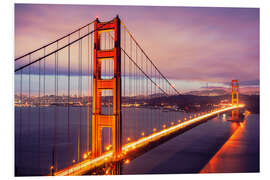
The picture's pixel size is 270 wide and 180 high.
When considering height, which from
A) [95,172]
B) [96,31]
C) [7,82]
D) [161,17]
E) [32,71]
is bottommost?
[95,172]

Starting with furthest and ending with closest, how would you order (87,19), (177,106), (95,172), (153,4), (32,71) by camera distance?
(177,106) → (32,71) → (87,19) → (153,4) → (95,172)

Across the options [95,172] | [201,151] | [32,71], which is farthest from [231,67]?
[201,151]

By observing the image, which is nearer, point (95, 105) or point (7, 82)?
point (7, 82)

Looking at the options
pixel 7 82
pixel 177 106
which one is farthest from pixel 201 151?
pixel 7 82

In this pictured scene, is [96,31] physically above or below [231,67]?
above

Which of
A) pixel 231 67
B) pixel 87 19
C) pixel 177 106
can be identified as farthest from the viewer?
pixel 177 106

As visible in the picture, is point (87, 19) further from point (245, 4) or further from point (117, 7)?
point (245, 4)

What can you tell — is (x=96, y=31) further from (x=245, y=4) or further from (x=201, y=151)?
(x=201, y=151)
